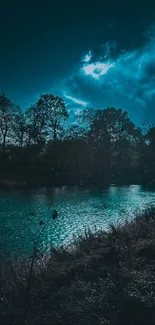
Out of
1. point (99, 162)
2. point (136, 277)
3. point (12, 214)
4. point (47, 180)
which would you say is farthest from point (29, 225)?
point (99, 162)

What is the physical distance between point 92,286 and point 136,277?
1.09 meters

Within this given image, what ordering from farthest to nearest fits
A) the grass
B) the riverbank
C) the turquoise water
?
the riverbank, the turquoise water, the grass

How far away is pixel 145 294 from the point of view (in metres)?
5.27

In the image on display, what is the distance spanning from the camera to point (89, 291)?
582 centimetres

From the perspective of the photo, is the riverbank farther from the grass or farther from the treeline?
the grass

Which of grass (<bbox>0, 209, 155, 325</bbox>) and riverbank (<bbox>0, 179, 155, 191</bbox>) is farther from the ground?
riverbank (<bbox>0, 179, 155, 191</bbox>)

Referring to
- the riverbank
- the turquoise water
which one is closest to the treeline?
the riverbank

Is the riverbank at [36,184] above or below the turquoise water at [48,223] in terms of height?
above

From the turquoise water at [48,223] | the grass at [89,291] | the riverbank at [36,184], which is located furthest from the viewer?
the riverbank at [36,184]

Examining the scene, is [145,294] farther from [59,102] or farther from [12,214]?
[59,102]

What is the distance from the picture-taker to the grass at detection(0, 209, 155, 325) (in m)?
4.72

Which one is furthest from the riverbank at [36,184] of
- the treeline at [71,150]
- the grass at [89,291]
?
the grass at [89,291]

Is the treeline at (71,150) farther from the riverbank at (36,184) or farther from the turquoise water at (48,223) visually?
the turquoise water at (48,223)

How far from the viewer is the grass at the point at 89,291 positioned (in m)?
4.72
